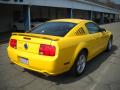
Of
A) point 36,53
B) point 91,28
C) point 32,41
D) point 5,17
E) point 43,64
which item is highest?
point 5,17

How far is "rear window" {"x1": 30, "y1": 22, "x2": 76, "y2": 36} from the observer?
5.71 metres

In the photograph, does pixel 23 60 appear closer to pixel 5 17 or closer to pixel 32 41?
pixel 32 41

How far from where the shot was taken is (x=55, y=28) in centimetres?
598

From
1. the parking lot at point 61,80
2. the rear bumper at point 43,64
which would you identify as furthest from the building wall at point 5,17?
the rear bumper at point 43,64

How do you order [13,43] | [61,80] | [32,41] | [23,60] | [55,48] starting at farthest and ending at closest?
[13,43] < [61,80] < [23,60] < [32,41] < [55,48]

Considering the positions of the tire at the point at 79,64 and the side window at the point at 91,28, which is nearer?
the tire at the point at 79,64

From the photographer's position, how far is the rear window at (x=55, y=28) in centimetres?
571

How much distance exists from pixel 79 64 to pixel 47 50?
1303 mm

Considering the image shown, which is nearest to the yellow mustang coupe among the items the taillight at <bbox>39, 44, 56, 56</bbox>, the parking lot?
the taillight at <bbox>39, 44, 56, 56</bbox>

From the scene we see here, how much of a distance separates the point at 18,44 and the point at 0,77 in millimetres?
1013

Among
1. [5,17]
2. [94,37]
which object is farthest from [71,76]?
[5,17]

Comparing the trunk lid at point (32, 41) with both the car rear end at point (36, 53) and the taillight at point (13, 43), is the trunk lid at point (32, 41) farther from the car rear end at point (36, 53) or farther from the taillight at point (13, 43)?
the taillight at point (13, 43)

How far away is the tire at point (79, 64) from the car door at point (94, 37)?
0.72 metres

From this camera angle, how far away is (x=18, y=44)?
5402mm
